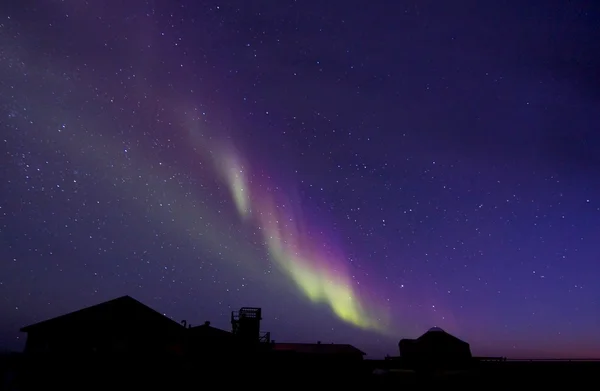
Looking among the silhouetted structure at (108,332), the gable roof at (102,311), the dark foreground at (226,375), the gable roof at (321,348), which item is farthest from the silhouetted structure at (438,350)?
the gable roof at (102,311)

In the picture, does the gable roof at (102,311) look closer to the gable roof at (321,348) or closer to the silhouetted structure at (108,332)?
the silhouetted structure at (108,332)

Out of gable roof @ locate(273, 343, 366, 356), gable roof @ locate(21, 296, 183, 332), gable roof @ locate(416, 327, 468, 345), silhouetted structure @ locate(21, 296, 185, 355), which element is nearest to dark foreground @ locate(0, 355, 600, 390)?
silhouetted structure @ locate(21, 296, 185, 355)

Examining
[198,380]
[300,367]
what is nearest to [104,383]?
[198,380]

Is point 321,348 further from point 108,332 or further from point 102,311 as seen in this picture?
point 102,311

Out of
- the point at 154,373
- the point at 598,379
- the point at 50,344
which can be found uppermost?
the point at 50,344

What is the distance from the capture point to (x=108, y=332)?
25.3 meters

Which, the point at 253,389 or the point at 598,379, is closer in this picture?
the point at 253,389

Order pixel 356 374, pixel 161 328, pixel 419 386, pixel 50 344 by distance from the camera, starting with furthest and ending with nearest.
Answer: pixel 161 328 → pixel 50 344 → pixel 356 374 → pixel 419 386

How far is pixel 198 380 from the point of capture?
19797 mm

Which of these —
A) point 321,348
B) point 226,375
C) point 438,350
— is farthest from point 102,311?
point 438,350

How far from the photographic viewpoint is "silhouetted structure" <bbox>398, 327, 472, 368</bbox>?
32.5m

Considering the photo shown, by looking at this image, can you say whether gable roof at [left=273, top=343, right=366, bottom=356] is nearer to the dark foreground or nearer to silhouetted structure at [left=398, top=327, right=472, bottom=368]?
silhouetted structure at [left=398, top=327, right=472, bottom=368]

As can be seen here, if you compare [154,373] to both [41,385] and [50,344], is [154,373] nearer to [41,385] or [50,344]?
[41,385]

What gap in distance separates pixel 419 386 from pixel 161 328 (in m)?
18.9
